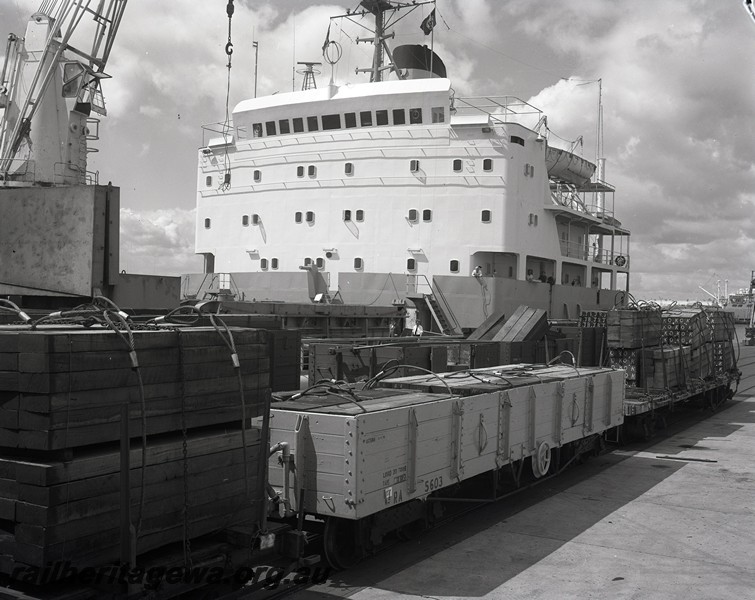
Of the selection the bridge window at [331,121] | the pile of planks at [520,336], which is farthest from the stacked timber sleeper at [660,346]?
the bridge window at [331,121]

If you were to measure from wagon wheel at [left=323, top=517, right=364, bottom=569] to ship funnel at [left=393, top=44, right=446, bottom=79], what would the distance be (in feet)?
87.6

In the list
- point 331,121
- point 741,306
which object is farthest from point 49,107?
point 741,306

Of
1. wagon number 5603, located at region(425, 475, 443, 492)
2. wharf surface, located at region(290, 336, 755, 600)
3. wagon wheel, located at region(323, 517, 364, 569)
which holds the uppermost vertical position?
wagon number 5603, located at region(425, 475, 443, 492)

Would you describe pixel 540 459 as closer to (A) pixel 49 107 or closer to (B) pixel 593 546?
(B) pixel 593 546

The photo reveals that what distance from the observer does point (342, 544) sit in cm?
688

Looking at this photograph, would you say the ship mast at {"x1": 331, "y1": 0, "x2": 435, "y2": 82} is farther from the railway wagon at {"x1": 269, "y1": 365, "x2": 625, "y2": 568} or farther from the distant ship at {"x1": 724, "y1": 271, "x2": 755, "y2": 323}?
the distant ship at {"x1": 724, "y1": 271, "x2": 755, "y2": 323}

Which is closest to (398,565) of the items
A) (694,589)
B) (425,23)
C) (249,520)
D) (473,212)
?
(249,520)

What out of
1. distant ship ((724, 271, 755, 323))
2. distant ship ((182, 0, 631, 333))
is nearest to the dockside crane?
distant ship ((182, 0, 631, 333))

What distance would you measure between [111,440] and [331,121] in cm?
2347

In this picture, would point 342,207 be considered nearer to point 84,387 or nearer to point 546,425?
point 546,425

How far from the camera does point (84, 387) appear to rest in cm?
432

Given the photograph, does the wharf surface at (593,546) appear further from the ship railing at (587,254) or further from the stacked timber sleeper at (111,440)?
the ship railing at (587,254)

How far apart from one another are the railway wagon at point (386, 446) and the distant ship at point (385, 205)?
15652 mm

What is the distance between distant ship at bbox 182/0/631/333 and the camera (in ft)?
82.4
